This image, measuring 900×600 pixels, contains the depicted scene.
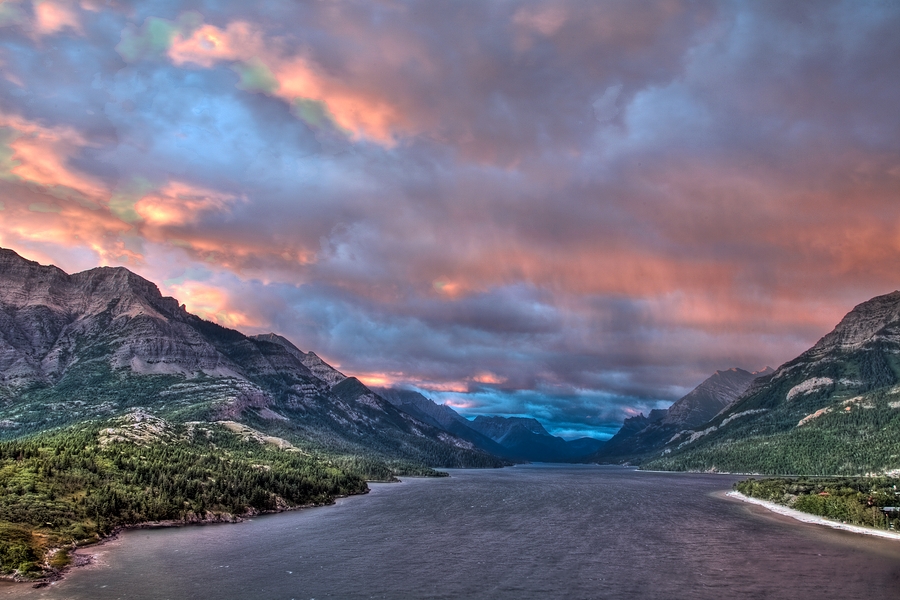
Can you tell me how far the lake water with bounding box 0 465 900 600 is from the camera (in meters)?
94.0

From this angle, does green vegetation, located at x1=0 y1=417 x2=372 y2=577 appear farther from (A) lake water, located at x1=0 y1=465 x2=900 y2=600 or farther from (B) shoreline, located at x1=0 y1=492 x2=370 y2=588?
(A) lake water, located at x1=0 y1=465 x2=900 y2=600

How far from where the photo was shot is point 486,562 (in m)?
118

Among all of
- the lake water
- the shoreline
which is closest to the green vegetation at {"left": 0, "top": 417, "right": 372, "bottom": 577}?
the shoreline

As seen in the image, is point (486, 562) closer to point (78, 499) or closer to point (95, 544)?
point (95, 544)

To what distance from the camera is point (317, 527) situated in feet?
552

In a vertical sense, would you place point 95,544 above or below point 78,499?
below

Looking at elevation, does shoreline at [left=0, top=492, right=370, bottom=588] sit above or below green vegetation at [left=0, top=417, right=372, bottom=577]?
below

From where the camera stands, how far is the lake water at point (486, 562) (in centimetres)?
9400

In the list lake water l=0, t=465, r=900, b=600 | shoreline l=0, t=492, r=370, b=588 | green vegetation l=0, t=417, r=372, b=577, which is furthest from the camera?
green vegetation l=0, t=417, r=372, b=577

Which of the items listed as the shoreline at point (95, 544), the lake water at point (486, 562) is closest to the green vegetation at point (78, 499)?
the shoreline at point (95, 544)

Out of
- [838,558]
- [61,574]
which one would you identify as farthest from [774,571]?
[61,574]

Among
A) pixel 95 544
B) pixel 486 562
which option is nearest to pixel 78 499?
pixel 95 544

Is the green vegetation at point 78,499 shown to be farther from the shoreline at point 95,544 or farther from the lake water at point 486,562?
the lake water at point 486,562

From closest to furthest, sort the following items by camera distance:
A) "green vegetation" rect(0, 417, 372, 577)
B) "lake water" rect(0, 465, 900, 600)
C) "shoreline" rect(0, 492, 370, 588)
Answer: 1. "lake water" rect(0, 465, 900, 600)
2. "shoreline" rect(0, 492, 370, 588)
3. "green vegetation" rect(0, 417, 372, 577)
